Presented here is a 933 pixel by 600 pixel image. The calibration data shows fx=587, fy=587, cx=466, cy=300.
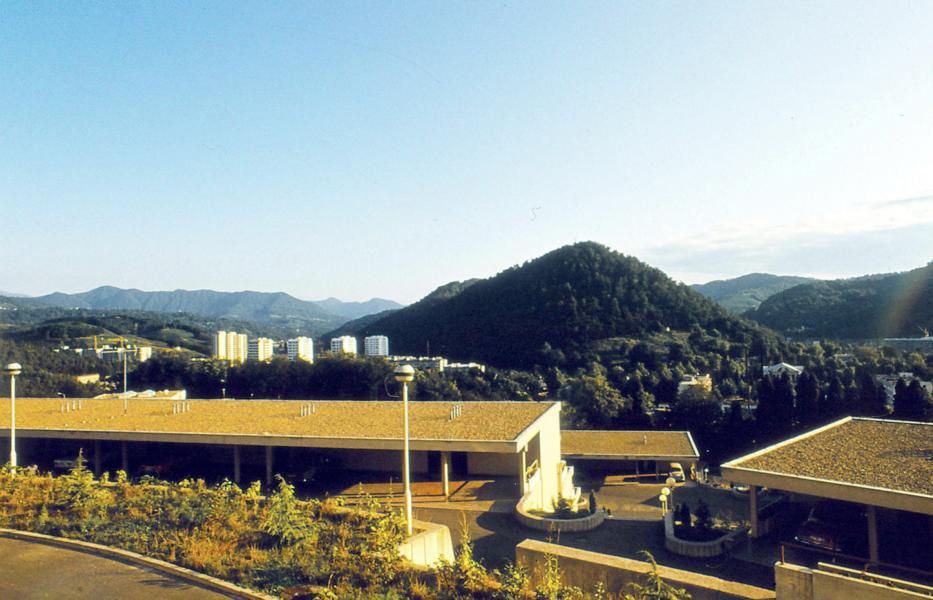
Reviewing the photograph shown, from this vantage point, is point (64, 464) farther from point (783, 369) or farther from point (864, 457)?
point (783, 369)

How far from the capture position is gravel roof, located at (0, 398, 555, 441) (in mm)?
15820

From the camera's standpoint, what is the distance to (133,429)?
1736 cm

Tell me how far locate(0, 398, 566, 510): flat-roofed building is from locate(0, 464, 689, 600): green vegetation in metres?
5.29

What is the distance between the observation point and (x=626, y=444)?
24484 mm

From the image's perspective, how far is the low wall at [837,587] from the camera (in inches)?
242

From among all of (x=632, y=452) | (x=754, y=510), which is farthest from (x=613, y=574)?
(x=632, y=452)

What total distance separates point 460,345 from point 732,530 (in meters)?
66.2

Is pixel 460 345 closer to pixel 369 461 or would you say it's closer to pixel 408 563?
pixel 369 461

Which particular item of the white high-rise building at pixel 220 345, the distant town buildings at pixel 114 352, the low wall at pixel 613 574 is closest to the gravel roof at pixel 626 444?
the low wall at pixel 613 574

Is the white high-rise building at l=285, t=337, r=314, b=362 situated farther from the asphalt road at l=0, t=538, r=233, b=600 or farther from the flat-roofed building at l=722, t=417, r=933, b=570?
the asphalt road at l=0, t=538, r=233, b=600

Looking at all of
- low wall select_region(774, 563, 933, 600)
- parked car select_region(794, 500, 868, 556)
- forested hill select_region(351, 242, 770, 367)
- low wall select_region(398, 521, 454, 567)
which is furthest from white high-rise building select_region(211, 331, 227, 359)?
low wall select_region(774, 563, 933, 600)

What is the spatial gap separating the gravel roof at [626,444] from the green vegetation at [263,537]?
1611 cm

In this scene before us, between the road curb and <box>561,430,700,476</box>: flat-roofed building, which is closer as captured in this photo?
the road curb

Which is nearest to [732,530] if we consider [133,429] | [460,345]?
[133,429]
